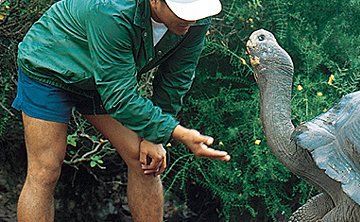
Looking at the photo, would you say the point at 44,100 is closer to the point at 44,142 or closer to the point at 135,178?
the point at 44,142

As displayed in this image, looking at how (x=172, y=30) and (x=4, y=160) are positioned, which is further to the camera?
(x=4, y=160)

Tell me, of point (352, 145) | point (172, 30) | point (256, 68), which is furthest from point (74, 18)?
point (352, 145)

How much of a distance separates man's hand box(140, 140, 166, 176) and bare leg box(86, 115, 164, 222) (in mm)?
65

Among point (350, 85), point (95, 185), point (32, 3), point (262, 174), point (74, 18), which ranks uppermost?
point (74, 18)

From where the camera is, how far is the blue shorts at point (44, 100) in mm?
2801

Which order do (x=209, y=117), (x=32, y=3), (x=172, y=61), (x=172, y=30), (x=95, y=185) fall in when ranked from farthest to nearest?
(x=95, y=185) < (x=209, y=117) < (x=32, y=3) < (x=172, y=61) < (x=172, y=30)

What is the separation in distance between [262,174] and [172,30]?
1462mm

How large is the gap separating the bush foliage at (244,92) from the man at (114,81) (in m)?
0.81

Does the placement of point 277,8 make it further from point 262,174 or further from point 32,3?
point 32,3

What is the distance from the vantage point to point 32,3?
Result: 380cm

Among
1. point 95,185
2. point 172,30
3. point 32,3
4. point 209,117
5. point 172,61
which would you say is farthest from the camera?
point 95,185

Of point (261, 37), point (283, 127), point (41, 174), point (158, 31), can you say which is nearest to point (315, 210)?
point (283, 127)

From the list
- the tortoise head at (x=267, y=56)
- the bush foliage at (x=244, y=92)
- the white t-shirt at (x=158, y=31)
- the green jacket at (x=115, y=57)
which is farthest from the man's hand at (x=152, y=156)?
the bush foliage at (x=244, y=92)

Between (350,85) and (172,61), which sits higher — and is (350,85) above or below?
below
